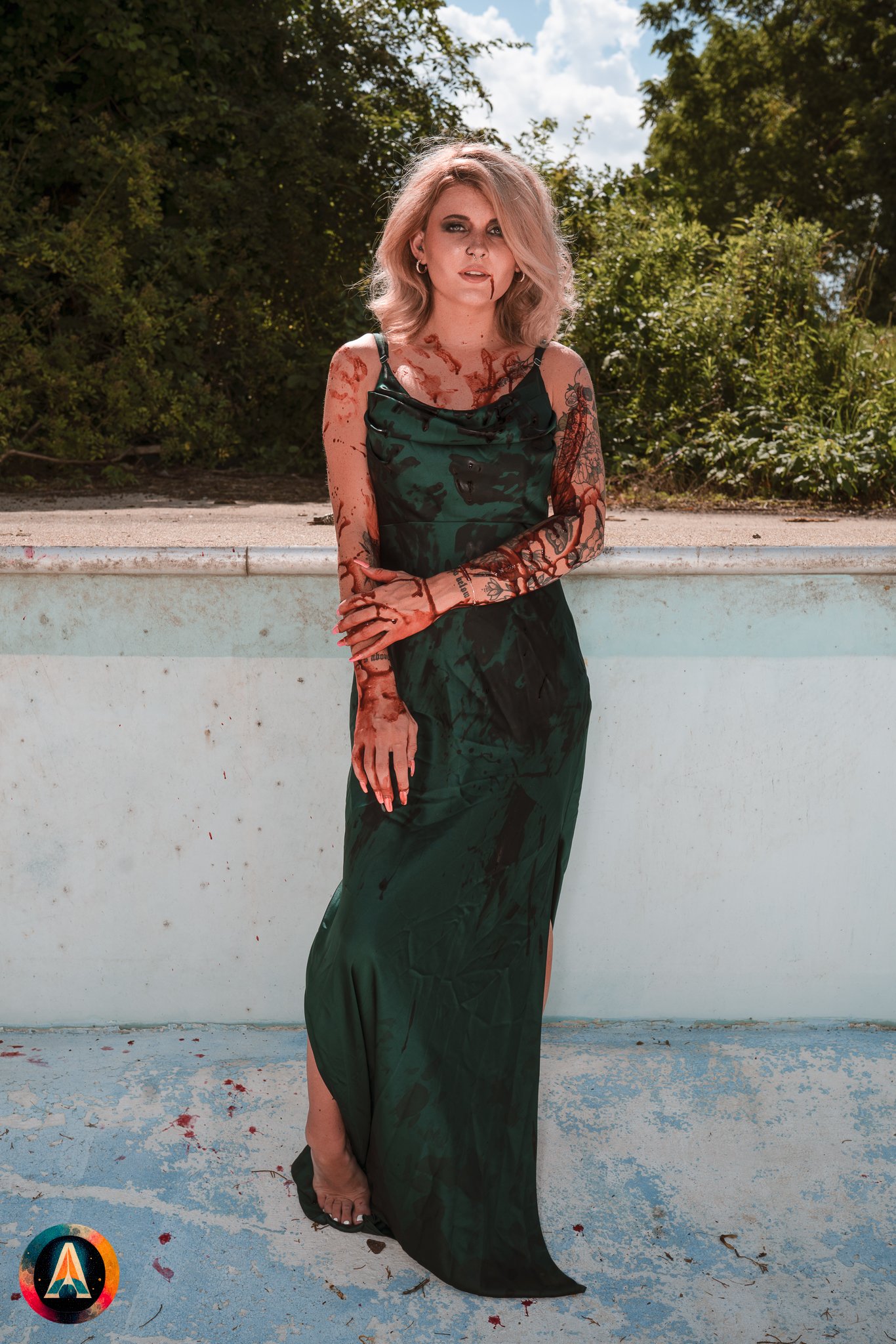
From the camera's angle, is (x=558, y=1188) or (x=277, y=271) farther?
(x=277, y=271)

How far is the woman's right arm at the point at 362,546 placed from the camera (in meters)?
1.96

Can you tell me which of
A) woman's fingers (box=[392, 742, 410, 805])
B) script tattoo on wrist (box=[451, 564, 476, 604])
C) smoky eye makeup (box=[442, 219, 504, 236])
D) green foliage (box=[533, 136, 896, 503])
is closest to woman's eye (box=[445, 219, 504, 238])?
smoky eye makeup (box=[442, 219, 504, 236])

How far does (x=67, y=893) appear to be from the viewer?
2697mm

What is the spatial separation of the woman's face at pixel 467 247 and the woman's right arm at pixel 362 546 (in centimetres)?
19

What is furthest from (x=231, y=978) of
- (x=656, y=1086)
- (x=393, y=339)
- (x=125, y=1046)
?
(x=393, y=339)

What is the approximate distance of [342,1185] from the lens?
2.11 metres

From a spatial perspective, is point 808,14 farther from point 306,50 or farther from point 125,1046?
point 125,1046

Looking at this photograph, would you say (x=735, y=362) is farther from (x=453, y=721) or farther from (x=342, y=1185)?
(x=342, y=1185)

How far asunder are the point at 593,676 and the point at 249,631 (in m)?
0.84

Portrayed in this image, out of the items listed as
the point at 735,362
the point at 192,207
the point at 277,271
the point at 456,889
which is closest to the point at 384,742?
the point at 456,889

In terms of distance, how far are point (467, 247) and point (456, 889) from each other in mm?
1185

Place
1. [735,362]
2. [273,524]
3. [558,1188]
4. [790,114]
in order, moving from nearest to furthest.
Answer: [558,1188]
[273,524]
[735,362]
[790,114]

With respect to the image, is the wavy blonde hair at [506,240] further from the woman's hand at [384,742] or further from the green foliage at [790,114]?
the green foliage at [790,114]

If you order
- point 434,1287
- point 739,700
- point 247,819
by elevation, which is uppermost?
point 739,700
